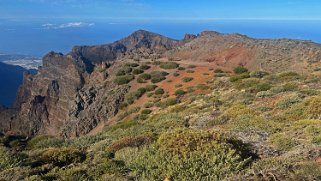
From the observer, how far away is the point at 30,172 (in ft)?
34.6

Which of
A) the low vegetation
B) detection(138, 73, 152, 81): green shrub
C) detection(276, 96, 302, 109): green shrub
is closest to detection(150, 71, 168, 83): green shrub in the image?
detection(138, 73, 152, 81): green shrub

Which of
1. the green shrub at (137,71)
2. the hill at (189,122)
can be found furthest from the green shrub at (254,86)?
the green shrub at (137,71)

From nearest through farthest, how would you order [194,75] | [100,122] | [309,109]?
[309,109] < [100,122] < [194,75]

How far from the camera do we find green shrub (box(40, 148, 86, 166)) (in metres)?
12.5

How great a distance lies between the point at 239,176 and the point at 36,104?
74.8 meters

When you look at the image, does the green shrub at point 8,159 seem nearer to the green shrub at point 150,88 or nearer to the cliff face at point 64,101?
the cliff face at point 64,101

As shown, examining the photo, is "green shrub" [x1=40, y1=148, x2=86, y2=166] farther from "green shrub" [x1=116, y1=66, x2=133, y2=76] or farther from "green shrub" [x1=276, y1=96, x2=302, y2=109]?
"green shrub" [x1=116, y1=66, x2=133, y2=76]

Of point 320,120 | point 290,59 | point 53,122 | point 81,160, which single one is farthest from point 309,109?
point 53,122

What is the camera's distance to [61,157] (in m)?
12.5

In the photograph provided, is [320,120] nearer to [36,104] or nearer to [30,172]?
[30,172]

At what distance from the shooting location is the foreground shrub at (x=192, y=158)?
29.1ft

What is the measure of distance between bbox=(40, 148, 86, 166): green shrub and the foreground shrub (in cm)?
267

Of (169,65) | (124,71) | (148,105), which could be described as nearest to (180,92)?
(148,105)

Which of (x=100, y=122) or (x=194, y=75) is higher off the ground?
(x=194, y=75)
